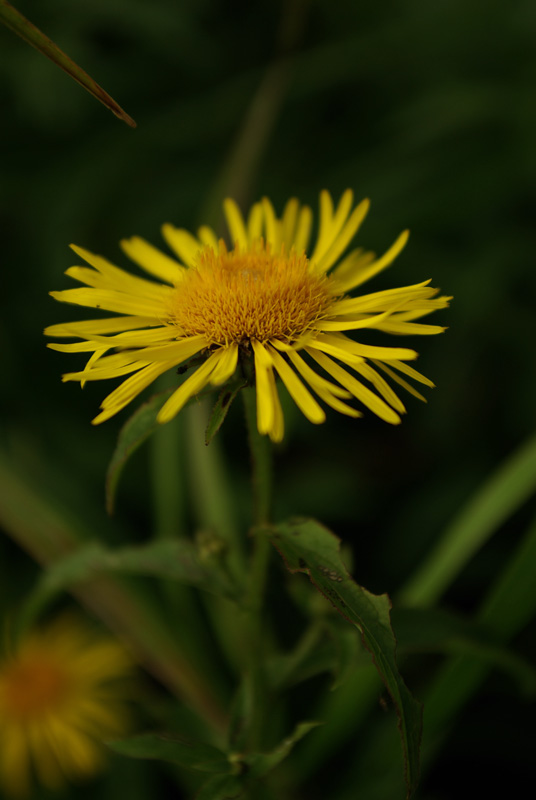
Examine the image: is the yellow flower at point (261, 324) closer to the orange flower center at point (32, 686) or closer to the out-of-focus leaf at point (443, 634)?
the out-of-focus leaf at point (443, 634)

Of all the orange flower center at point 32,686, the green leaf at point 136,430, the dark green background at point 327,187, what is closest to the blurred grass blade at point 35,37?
the green leaf at point 136,430

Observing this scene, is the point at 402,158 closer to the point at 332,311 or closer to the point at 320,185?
the point at 320,185

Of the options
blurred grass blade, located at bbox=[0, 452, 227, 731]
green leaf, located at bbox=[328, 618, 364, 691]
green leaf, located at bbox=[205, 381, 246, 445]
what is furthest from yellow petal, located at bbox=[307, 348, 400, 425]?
blurred grass blade, located at bbox=[0, 452, 227, 731]

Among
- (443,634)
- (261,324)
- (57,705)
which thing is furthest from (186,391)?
(57,705)

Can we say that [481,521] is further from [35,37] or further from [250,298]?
[35,37]

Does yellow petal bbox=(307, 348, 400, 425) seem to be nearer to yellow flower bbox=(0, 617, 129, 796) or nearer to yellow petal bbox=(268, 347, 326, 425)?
yellow petal bbox=(268, 347, 326, 425)
